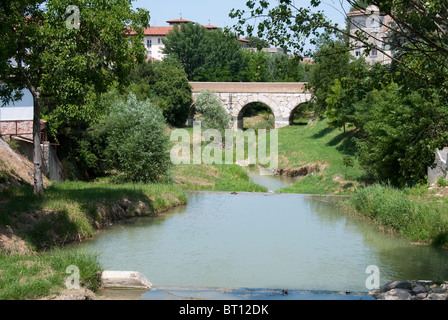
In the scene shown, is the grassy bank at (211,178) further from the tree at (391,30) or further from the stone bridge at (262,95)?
the stone bridge at (262,95)

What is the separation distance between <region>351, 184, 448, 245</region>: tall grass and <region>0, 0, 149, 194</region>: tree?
9.21 metres

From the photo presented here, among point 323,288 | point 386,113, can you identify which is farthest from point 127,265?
point 386,113

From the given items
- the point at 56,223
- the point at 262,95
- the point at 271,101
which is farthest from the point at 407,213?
the point at 262,95

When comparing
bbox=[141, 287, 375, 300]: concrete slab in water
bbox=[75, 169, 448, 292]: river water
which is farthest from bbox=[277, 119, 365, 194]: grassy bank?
bbox=[141, 287, 375, 300]: concrete slab in water

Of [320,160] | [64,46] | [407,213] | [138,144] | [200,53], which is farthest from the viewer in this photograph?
[200,53]

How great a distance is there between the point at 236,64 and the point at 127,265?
2417 inches

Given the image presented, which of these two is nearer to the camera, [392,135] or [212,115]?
[392,135]

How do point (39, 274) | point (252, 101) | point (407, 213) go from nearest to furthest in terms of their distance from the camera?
point (39, 274) < point (407, 213) < point (252, 101)

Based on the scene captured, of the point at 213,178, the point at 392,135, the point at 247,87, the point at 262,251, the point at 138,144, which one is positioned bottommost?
the point at 262,251

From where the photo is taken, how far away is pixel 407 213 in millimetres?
16547

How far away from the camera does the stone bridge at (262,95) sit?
185 ft

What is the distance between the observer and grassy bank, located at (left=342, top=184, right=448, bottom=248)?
15.3 metres

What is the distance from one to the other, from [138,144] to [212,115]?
25.4 metres

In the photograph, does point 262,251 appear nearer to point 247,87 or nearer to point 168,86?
point 168,86
